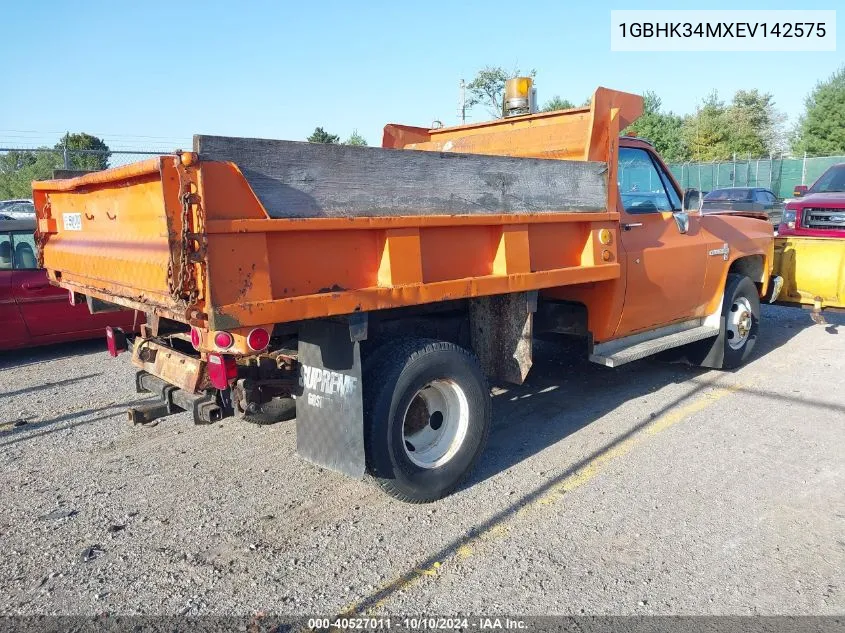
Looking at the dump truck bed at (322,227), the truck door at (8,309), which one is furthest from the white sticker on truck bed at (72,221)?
the truck door at (8,309)

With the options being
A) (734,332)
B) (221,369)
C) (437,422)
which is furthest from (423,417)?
(734,332)

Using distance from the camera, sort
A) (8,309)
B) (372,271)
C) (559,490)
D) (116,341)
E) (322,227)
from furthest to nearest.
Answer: (8,309)
(116,341)
(559,490)
(372,271)
(322,227)

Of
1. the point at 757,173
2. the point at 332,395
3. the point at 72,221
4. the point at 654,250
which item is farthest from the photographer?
the point at 757,173

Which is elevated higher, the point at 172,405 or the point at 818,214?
the point at 818,214

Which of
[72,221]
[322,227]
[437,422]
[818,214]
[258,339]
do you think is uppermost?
[72,221]

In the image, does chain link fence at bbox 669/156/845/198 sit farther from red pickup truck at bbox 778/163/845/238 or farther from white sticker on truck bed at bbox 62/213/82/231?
white sticker on truck bed at bbox 62/213/82/231

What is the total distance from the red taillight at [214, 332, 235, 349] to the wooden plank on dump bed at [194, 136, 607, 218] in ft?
1.93

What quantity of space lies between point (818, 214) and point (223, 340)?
26.7ft

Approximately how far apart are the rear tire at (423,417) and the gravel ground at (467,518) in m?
0.21

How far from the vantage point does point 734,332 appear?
22.0ft

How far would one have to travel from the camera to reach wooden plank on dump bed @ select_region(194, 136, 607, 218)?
3.02 meters

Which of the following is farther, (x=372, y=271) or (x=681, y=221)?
(x=681, y=221)

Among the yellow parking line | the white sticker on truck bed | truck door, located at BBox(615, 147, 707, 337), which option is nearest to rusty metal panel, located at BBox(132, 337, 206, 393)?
the white sticker on truck bed

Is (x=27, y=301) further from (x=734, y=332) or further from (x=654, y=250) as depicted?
(x=734, y=332)
